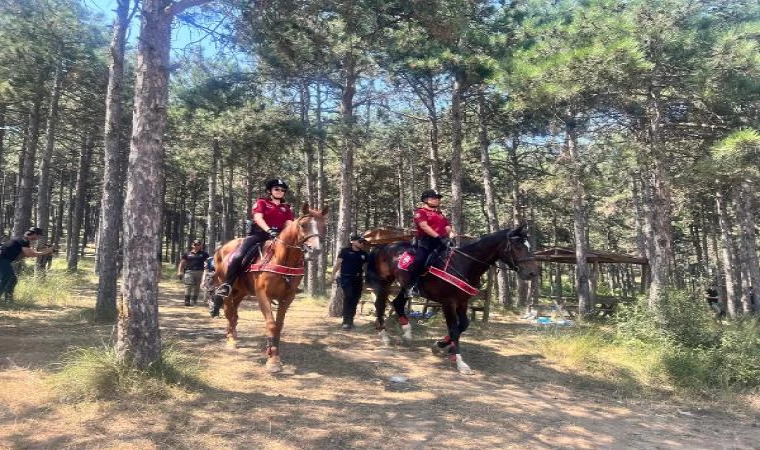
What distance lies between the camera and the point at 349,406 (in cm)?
621

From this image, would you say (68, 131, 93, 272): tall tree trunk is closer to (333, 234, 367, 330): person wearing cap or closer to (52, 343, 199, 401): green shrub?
(333, 234, 367, 330): person wearing cap

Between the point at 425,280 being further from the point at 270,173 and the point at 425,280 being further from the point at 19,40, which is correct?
the point at 270,173

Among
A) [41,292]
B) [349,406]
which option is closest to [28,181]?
[41,292]

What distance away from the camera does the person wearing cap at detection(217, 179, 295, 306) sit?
853cm

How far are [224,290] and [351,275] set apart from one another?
3.77 meters

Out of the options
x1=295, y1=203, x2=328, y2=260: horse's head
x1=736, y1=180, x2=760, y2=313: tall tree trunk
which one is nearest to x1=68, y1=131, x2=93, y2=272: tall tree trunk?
x1=295, y1=203, x2=328, y2=260: horse's head

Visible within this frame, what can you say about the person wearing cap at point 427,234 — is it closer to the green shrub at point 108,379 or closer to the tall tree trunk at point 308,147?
the green shrub at point 108,379

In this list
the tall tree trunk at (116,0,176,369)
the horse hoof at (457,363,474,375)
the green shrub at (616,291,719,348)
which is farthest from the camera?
the green shrub at (616,291,719,348)

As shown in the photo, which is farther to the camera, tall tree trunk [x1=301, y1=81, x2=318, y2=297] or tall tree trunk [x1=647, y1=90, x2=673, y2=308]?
tall tree trunk [x1=301, y1=81, x2=318, y2=297]

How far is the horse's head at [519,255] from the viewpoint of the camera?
8.53 meters

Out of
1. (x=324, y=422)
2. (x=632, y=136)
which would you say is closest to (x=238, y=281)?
(x=324, y=422)

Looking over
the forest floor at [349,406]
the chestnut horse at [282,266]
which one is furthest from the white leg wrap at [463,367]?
the chestnut horse at [282,266]

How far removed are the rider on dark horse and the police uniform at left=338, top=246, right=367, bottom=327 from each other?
3145 mm

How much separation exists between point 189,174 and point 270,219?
72.4 feet
